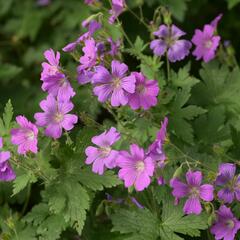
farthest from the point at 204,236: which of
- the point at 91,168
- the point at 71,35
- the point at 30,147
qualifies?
the point at 71,35

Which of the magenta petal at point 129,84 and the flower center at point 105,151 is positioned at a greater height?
the magenta petal at point 129,84

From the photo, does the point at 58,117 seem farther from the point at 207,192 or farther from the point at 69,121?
the point at 207,192

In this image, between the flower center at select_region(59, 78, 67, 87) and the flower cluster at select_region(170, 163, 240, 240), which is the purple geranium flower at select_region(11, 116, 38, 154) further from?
the flower cluster at select_region(170, 163, 240, 240)

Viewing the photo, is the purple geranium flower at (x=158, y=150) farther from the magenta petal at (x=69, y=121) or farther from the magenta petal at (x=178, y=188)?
the magenta petal at (x=69, y=121)

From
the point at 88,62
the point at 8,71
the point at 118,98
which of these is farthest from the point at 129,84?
the point at 8,71

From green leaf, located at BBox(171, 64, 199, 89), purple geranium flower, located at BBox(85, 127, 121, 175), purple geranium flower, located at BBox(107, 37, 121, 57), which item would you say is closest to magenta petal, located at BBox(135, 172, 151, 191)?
purple geranium flower, located at BBox(85, 127, 121, 175)

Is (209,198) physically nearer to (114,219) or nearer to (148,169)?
(148,169)

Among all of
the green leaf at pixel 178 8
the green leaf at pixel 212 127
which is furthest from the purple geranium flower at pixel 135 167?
the green leaf at pixel 178 8
